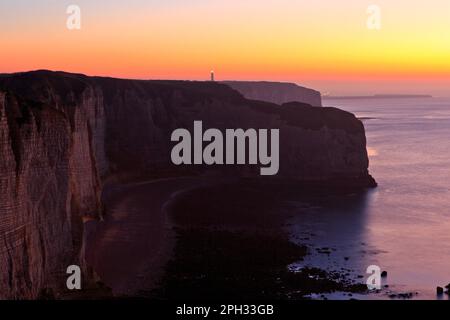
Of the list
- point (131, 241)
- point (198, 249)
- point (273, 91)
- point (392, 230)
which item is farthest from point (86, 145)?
point (273, 91)

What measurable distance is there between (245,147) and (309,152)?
38.9 ft

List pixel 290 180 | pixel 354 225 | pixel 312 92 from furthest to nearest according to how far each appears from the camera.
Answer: pixel 312 92 < pixel 290 180 < pixel 354 225

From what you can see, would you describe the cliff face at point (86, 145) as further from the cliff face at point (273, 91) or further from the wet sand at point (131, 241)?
the cliff face at point (273, 91)

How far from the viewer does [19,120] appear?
28.1 m

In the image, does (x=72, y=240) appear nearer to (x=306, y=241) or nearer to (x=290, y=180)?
(x=306, y=241)

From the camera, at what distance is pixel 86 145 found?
49688 mm

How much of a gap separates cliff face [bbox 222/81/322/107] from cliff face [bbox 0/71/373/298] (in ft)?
142

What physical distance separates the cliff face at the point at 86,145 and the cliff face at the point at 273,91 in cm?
4337

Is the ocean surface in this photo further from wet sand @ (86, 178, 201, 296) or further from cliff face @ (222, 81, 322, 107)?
cliff face @ (222, 81, 322, 107)

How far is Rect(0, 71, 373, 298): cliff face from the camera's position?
27.0m

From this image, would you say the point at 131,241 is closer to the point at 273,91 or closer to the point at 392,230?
the point at 392,230

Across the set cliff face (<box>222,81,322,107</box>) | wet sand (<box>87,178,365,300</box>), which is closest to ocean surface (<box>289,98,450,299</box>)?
wet sand (<box>87,178,365,300</box>)
